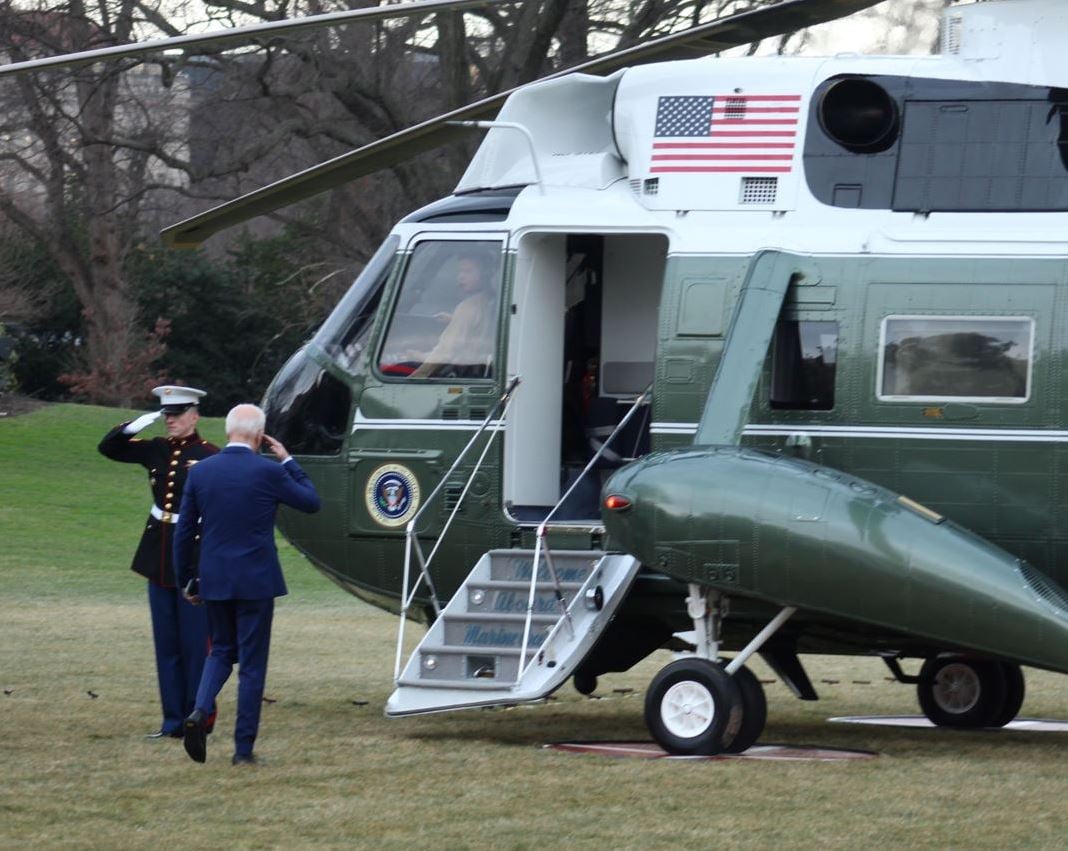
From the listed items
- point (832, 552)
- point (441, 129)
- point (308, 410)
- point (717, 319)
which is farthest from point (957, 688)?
point (441, 129)

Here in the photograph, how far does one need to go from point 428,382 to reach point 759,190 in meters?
2.14

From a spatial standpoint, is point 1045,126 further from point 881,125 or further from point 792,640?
point 792,640

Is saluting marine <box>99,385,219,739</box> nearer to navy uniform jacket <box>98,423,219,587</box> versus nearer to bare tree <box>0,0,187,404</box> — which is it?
navy uniform jacket <box>98,423,219,587</box>

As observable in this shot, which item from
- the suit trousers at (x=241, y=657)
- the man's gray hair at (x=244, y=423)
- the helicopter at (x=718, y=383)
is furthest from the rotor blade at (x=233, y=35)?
the suit trousers at (x=241, y=657)

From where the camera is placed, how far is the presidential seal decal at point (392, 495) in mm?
10375

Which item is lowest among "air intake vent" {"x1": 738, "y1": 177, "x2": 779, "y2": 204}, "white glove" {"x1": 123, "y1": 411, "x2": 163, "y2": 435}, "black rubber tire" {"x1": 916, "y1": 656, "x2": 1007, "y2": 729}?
"black rubber tire" {"x1": 916, "y1": 656, "x2": 1007, "y2": 729}

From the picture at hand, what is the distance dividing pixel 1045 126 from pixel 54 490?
23154 mm

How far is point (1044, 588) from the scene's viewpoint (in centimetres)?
875

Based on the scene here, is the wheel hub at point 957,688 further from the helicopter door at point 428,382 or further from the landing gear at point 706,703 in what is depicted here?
the helicopter door at point 428,382

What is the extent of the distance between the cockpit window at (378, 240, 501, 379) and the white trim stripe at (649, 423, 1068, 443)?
1177mm

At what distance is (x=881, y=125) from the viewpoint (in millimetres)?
9812

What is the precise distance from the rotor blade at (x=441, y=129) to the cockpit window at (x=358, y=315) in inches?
20.5

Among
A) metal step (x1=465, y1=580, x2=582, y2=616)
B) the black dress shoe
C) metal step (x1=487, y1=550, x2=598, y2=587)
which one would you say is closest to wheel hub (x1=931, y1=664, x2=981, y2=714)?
metal step (x1=487, y1=550, x2=598, y2=587)

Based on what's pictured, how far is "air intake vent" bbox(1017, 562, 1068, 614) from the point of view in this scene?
8633 millimetres
